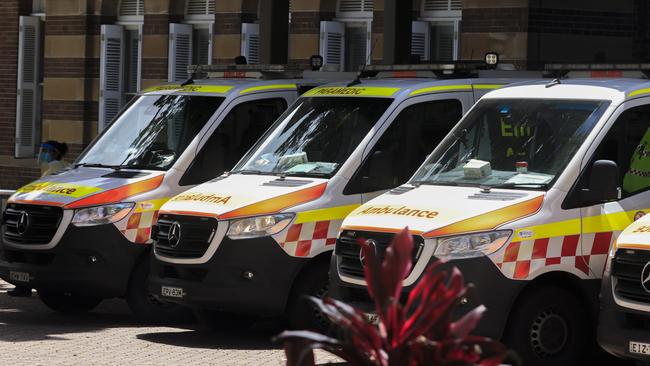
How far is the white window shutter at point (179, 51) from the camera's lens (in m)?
21.0

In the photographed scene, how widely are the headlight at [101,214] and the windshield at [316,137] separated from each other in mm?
1075

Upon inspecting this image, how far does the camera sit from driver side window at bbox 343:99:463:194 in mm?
11188

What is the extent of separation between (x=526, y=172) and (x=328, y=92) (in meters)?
2.81

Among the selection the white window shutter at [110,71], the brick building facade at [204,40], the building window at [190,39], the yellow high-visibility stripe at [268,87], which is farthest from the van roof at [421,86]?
the white window shutter at [110,71]

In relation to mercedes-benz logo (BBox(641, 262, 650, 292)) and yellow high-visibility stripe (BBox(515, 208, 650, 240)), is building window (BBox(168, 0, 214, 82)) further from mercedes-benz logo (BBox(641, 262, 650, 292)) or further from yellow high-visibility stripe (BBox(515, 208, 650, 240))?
mercedes-benz logo (BBox(641, 262, 650, 292))

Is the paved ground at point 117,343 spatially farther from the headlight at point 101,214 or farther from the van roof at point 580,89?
the van roof at point 580,89

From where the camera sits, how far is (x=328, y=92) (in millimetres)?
12117

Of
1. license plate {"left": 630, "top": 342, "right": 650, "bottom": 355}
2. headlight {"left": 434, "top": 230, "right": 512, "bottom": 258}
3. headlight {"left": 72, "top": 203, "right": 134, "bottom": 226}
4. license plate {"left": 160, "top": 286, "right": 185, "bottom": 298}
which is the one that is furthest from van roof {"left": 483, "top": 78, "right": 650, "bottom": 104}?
headlight {"left": 72, "top": 203, "right": 134, "bottom": 226}

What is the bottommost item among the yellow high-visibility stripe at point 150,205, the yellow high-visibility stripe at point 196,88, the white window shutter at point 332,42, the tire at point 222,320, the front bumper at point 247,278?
the tire at point 222,320

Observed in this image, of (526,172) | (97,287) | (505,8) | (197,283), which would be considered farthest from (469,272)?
(505,8)

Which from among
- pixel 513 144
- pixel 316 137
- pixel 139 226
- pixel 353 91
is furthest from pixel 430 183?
pixel 139 226

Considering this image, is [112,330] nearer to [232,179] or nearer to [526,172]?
[232,179]

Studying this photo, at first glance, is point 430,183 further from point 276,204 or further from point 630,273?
point 630,273

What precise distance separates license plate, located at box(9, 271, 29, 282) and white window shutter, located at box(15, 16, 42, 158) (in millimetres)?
10805
